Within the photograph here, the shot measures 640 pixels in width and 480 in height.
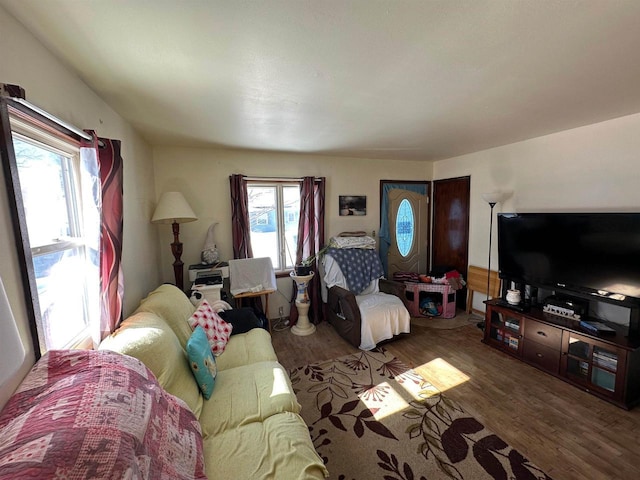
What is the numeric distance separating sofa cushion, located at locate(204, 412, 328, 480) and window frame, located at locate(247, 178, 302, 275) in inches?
96.0

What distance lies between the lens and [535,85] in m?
1.66

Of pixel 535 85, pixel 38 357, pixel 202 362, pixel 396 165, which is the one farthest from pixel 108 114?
pixel 396 165

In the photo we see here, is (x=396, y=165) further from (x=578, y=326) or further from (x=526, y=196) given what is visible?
(x=578, y=326)

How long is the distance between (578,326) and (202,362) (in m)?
3.05

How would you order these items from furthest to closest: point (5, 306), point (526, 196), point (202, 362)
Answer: point (526, 196) < point (202, 362) < point (5, 306)

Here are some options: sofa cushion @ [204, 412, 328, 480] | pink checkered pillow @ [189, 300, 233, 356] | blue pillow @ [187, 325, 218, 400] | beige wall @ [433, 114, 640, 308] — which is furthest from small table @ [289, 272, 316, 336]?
beige wall @ [433, 114, 640, 308]

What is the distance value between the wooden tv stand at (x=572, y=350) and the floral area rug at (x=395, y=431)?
1.12m

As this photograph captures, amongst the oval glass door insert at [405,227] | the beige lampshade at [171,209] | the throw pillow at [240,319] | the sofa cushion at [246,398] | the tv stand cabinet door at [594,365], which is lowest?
the tv stand cabinet door at [594,365]

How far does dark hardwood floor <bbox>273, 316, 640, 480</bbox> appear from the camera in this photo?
160 cm

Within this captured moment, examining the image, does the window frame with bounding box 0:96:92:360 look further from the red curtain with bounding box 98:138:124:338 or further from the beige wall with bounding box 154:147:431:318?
the beige wall with bounding box 154:147:431:318

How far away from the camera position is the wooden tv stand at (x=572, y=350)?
6.51 ft

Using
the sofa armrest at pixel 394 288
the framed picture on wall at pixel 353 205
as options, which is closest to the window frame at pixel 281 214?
the framed picture on wall at pixel 353 205

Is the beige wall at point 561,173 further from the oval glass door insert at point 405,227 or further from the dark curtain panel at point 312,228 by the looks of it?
the dark curtain panel at point 312,228

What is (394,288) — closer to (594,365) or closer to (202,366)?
(594,365)
